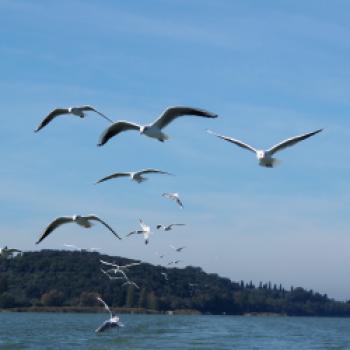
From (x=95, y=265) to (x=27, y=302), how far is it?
58.3 feet

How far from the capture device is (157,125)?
20281 mm

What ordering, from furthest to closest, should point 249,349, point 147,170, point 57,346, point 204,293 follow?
point 204,293, point 249,349, point 57,346, point 147,170

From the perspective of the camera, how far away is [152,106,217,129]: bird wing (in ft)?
60.5

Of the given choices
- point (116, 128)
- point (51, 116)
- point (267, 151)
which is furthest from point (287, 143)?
point (51, 116)

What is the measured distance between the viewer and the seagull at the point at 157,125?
19.0 metres

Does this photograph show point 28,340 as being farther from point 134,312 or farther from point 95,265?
point 95,265

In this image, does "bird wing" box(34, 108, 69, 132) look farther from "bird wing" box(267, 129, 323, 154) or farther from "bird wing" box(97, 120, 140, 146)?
"bird wing" box(267, 129, 323, 154)

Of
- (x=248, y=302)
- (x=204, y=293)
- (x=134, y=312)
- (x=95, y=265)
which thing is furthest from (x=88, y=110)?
(x=248, y=302)

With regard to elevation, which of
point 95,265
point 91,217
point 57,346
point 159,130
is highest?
point 95,265

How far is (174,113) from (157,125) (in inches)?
26.5

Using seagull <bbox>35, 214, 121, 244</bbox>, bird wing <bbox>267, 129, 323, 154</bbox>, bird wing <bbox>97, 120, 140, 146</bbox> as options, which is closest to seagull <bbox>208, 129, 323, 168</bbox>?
bird wing <bbox>267, 129, 323, 154</bbox>

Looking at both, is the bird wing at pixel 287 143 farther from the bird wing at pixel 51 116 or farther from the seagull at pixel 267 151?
the bird wing at pixel 51 116

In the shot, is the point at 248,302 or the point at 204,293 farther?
the point at 248,302

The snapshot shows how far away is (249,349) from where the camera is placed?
173ft
